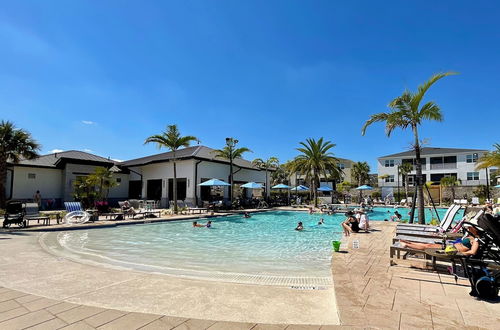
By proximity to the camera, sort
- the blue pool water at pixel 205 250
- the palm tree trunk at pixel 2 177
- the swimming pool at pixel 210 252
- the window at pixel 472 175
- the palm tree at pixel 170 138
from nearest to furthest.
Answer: the swimming pool at pixel 210 252 → the blue pool water at pixel 205 250 → the palm tree trunk at pixel 2 177 → the palm tree at pixel 170 138 → the window at pixel 472 175

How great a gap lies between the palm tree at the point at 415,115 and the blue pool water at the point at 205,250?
4137 millimetres

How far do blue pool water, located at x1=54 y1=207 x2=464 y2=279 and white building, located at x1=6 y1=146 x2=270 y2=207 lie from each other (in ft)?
34.5

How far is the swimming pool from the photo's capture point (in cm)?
580

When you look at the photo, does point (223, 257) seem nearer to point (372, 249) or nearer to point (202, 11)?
point (372, 249)

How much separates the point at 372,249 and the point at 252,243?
467 centimetres

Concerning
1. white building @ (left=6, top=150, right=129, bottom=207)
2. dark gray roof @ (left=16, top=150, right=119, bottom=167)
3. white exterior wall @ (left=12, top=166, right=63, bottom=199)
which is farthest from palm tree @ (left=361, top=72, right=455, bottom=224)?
white exterior wall @ (left=12, top=166, right=63, bottom=199)

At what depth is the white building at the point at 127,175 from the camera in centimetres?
2197

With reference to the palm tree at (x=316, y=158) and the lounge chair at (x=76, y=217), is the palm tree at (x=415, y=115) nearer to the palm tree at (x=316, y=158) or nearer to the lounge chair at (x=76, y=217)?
the lounge chair at (x=76, y=217)

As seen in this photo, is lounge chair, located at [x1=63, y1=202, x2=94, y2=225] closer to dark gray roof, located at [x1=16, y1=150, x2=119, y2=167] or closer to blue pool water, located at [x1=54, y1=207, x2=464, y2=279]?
blue pool water, located at [x1=54, y1=207, x2=464, y2=279]

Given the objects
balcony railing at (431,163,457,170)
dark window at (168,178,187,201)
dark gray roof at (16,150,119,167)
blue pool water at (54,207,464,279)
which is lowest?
blue pool water at (54,207,464,279)

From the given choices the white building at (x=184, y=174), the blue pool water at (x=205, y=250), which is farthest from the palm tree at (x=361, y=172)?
the blue pool water at (x=205, y=250)

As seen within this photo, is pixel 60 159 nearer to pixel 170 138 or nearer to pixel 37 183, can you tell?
pixel 37 183

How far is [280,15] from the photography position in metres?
11.8

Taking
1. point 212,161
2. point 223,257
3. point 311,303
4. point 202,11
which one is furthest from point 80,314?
point 212,161
